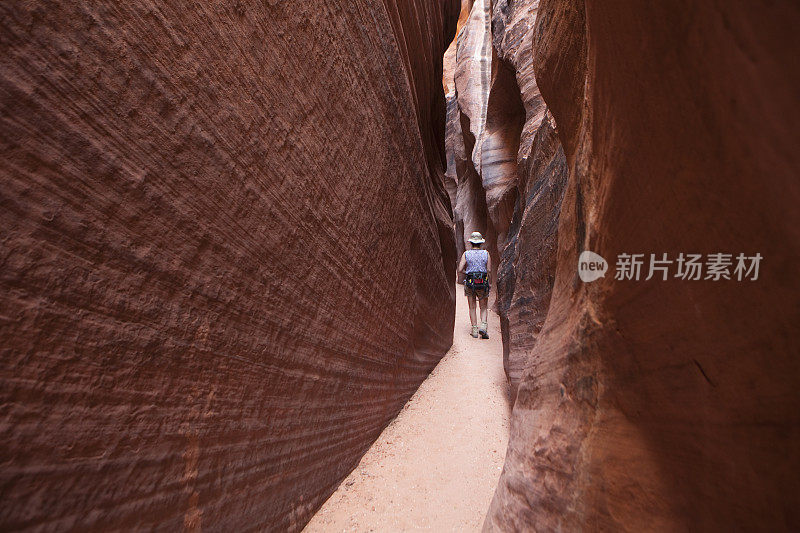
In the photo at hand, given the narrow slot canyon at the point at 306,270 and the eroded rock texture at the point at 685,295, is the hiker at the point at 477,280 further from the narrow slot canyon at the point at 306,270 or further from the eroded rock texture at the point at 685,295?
the eroded rock texture at the point at 685,295

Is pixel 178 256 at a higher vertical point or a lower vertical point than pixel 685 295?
lower

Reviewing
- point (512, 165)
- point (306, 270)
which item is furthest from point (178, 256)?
point (512, 165)

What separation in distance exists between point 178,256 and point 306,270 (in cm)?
64

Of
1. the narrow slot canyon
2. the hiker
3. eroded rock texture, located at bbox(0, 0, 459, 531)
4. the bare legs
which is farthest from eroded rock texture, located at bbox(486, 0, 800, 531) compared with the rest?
the bare legs

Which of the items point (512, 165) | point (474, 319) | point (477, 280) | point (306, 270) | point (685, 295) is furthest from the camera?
point (512, 165)

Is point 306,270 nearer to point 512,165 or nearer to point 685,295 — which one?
point 685,295

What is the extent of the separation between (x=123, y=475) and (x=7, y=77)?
0.94 meters

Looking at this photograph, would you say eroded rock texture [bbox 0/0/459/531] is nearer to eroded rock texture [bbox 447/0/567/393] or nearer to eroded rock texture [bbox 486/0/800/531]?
eroded rock texture [bbox 486/0/800/531]

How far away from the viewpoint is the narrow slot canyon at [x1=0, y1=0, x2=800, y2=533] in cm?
76

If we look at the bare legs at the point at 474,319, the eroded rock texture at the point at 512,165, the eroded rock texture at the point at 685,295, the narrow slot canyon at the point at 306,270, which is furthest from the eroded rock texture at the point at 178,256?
the bare legs at the point at 474,319

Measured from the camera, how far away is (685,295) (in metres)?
0.97

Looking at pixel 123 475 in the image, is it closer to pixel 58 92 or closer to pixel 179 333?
pixel 179 333

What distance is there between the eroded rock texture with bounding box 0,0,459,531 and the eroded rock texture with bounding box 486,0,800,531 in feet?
3.67

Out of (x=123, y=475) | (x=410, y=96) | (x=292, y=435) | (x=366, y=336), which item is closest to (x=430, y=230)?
(x=410, y=96)
